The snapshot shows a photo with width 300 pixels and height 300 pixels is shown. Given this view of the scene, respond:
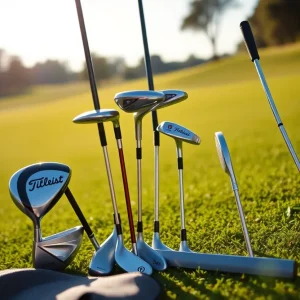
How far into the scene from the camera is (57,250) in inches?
117

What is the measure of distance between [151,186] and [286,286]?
162 inches

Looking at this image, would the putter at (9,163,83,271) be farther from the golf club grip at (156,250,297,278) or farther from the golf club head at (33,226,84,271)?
the golf club grip at (156,250,297,278)

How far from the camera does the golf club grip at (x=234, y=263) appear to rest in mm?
2501

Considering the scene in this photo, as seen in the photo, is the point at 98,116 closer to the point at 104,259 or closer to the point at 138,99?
the point at 138,99

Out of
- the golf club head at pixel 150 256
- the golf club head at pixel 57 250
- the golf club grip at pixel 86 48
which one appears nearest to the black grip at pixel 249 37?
the golf club grip at pixel 86 48

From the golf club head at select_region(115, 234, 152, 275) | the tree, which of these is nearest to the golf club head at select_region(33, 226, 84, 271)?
the golf club head at select_region(115, 234, 152, 275)

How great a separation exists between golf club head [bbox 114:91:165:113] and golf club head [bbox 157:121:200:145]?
0.16 meters

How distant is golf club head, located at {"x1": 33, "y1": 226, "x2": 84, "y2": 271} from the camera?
116 inches

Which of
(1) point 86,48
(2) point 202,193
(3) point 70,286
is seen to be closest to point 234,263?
(3) point 70,286

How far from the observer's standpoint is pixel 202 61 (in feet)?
146

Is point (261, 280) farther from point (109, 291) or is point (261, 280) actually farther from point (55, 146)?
point (55, 146)

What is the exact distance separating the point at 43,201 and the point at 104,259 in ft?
1.67

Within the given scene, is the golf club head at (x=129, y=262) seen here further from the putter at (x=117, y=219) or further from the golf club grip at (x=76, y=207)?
the golf club grip at (x=76, y=207)

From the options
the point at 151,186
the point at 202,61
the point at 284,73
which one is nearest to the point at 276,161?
the point at 151,186
